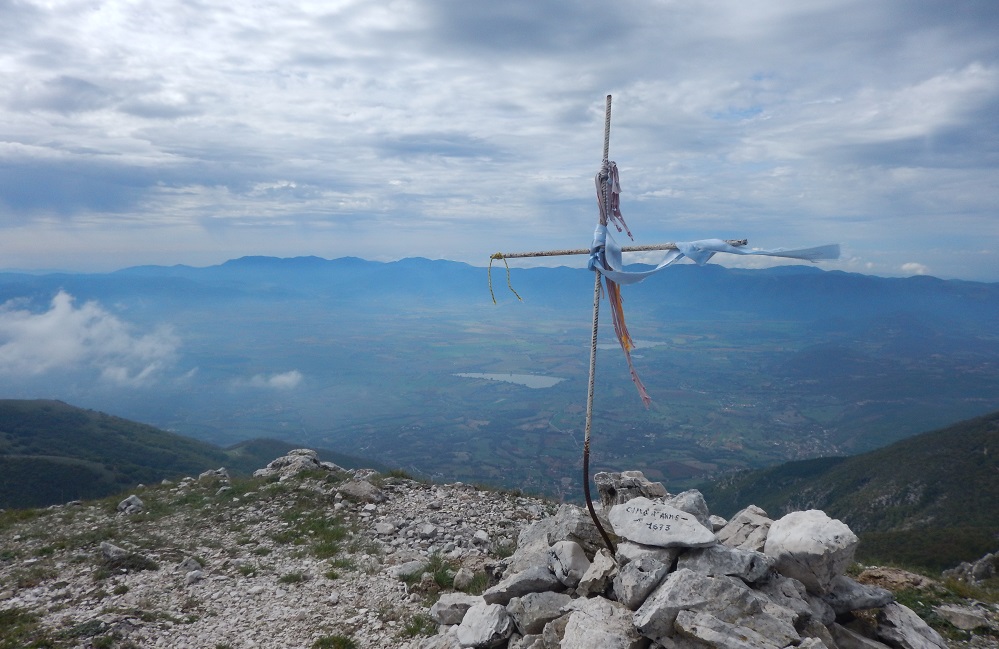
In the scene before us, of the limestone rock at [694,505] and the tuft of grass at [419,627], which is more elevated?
the limestone rock at [694,505]

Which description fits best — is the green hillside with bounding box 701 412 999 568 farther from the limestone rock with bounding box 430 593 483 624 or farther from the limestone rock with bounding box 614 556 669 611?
the limestone rock with bounding box 614 556 669 611

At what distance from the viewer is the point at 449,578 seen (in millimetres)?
11203

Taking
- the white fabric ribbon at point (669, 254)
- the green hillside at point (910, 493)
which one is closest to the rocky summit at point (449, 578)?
the white fabric ribbon at point (669, 254)

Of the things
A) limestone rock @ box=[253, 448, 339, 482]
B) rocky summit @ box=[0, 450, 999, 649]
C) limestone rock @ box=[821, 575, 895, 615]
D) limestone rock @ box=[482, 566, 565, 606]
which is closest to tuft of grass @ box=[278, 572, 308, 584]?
rocky summit @ box=[0, 450, 999, 649]

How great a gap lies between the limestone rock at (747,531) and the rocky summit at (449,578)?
40 millimetres

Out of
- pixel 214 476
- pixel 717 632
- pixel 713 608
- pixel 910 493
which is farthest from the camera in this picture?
pixel 910 493

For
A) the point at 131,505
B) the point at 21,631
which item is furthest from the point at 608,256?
the point at 131,505

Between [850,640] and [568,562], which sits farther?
[568,562]

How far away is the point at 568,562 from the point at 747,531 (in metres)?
3.27

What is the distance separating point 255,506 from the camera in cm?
1633

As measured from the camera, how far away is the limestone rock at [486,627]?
782cm

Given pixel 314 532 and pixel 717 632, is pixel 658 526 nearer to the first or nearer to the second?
pixel 717 632

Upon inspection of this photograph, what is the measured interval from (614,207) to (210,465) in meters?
97.0

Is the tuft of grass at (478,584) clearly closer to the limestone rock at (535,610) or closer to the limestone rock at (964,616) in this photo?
the limestone rock at (535,610)
